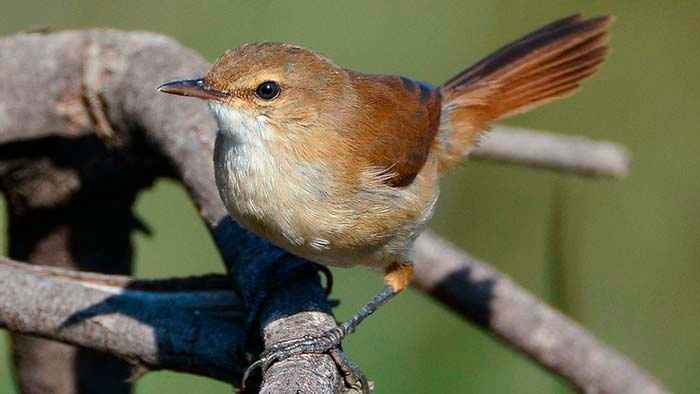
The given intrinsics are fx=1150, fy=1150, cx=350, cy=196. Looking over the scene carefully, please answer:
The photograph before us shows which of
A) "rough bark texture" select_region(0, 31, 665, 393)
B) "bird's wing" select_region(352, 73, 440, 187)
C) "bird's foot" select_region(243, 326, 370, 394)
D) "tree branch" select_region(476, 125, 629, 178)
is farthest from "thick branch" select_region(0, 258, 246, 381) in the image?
"tree branch" select_region(476, 125, 629, 178)

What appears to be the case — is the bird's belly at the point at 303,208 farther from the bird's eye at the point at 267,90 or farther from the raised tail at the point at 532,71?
the raised tail at the point at 532,71

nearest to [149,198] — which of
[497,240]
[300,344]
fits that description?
[497,240]

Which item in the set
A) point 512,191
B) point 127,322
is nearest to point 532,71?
point 512,191

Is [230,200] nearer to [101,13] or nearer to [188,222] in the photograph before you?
[188,222]

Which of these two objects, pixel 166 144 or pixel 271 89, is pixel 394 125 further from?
pixel 166 144

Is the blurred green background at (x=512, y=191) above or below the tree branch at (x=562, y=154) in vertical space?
below

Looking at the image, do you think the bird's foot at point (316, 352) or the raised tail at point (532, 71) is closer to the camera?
the bird's foot at point (316, 352)

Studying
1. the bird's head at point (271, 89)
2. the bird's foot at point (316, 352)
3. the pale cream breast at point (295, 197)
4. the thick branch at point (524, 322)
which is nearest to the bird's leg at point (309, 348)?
the bird's foot at point (316, 352)

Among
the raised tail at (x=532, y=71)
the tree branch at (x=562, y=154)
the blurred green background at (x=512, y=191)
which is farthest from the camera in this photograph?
the blurred green background at (x=512, y=191)
